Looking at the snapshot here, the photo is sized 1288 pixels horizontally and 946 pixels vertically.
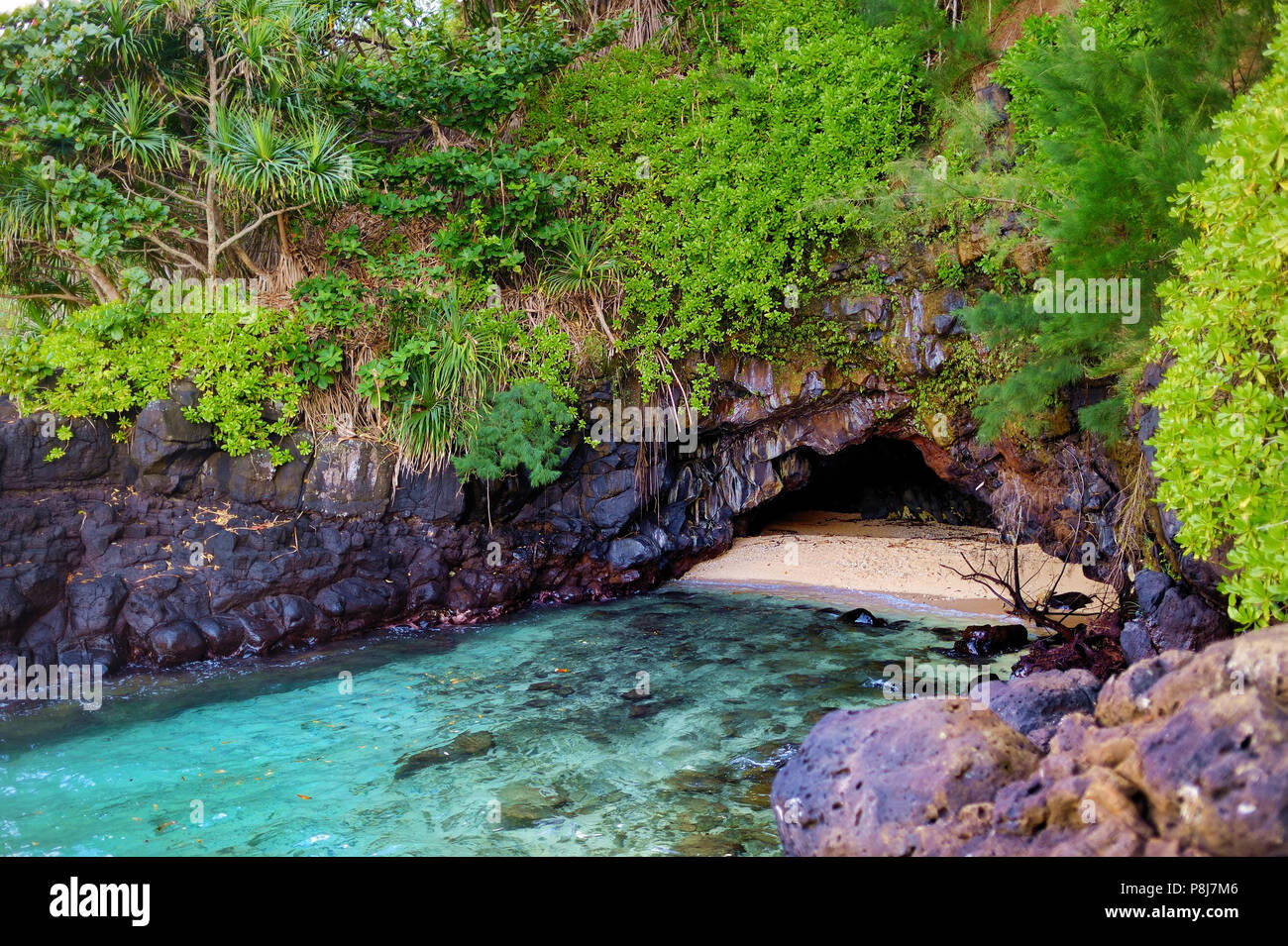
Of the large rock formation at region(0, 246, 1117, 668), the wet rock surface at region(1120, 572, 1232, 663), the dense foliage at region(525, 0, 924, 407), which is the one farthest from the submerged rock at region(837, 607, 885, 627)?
the dense foliage at region(525, 0, 924, 407)

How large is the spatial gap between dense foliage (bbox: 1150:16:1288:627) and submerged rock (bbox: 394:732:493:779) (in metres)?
4.77

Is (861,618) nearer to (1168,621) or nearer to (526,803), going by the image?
(1168,621)

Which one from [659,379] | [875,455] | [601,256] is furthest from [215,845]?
[875,455]

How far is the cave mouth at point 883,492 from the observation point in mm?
13891

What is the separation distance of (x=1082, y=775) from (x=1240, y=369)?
2.24 metres

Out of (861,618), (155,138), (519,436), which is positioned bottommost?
(861,618)

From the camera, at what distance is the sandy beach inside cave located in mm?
9508

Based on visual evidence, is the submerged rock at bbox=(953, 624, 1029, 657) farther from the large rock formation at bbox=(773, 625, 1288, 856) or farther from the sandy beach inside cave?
the large rock formation at bbox=(773, 625, 1288, 856)

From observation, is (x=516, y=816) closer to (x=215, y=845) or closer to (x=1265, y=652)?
(x=215, y=845)

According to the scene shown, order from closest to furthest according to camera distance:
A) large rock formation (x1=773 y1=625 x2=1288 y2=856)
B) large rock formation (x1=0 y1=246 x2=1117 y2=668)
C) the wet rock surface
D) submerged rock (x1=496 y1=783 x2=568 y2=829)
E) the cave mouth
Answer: large rock formation (x1=773 y1=625 x2=1288 y2=856)
submerged rock (x1=496 y1=783 x2=568 y2=829)
the wet rock surface
large rock formation (x1=0 y1=246 x2=1117 y2=668)
the cave mouth

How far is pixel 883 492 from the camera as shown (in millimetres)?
14789

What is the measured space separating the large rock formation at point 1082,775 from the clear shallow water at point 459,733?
3.75 feet

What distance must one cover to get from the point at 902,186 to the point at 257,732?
8.98m

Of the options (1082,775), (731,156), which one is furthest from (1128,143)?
(731,156)
